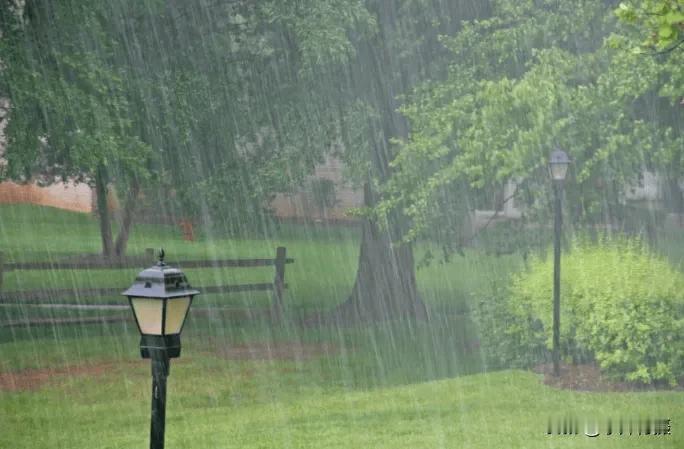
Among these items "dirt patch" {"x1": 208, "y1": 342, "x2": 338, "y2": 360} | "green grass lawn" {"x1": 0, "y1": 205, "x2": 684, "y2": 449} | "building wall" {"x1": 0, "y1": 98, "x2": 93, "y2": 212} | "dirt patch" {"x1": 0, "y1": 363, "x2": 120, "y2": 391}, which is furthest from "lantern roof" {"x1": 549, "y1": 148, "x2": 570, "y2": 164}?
"building wall" {"x1": 0, "y1": 98, "x2": 93, "y2": 212}

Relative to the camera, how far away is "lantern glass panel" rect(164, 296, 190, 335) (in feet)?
22.0

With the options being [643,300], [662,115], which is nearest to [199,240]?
[662,115]

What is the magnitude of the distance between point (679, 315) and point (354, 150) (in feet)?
28.7

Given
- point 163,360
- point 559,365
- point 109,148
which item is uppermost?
point 109,148

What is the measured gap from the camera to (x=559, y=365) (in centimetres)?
1461

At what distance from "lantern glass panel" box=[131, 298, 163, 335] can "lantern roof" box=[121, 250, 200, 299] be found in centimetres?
5

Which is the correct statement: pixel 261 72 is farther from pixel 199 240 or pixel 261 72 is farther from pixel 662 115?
pixel 199 240

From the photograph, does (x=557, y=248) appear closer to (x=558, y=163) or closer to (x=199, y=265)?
(x=558, y=163)

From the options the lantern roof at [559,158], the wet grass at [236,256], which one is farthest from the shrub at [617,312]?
the wet grass at [236,256]

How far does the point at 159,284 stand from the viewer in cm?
664

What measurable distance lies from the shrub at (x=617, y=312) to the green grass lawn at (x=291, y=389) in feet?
1.92

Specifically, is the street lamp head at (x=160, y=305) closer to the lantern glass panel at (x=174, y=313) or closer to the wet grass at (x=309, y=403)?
the lantern glass panel at (x=174, y=313)

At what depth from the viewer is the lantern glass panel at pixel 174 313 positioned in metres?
6.70

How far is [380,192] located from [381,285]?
4.46 m
